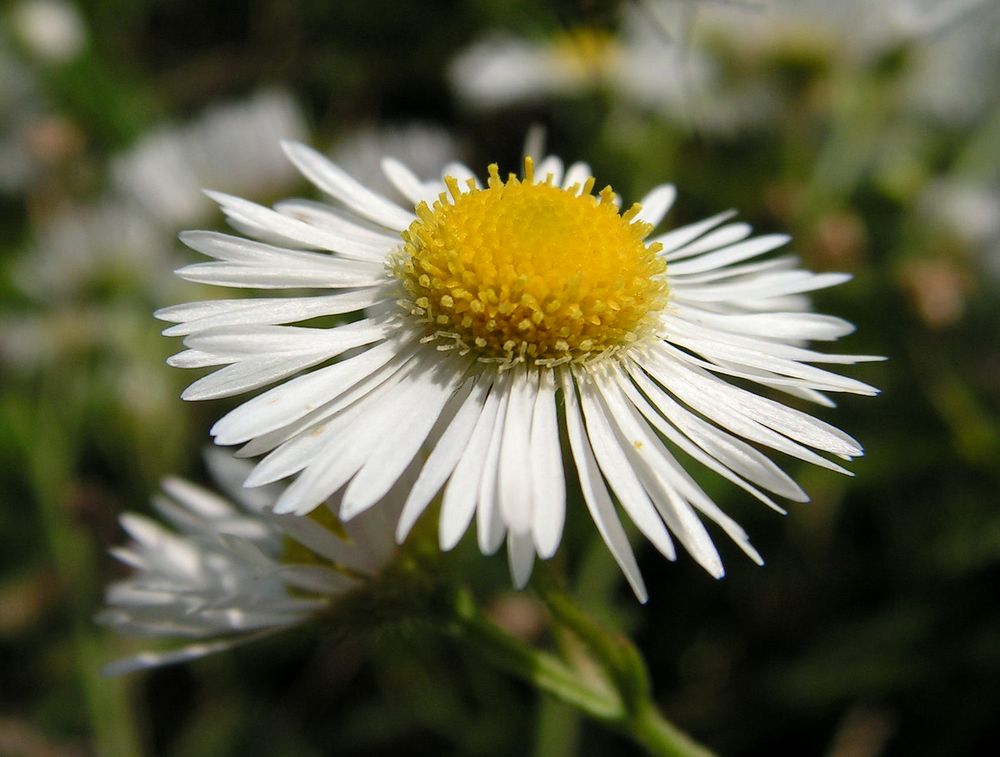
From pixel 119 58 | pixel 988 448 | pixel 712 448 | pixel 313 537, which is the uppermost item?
pixel 119 58

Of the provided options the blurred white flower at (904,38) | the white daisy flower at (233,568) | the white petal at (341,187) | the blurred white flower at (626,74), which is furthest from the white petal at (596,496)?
the blurred white flower at (626,74)

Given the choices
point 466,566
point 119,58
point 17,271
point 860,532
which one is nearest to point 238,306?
point 466,566

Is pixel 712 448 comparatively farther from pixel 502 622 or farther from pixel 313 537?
pixel 502 622

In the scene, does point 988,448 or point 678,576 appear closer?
point 988,448

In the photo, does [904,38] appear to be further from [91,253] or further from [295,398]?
[91,253]

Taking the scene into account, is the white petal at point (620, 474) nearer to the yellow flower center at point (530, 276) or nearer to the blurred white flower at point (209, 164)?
the yellow flower center at point (530, 276)

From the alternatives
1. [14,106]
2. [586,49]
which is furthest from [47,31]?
[586,49]
